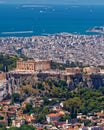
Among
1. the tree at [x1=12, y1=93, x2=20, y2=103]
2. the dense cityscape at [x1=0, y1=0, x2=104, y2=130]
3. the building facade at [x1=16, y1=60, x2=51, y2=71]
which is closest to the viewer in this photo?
the dense cityscape at [x1=0, y1=0, x2=104, y2=130]

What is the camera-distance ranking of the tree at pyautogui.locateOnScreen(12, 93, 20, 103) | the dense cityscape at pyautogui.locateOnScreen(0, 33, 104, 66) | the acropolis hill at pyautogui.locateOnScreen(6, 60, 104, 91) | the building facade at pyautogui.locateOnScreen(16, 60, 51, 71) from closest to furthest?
the tree at pyautogui.locateOnScreen(12, 93, 20, 103) → the acropolis hill at pyautogui.locateOnScreen(6, 60, 104, 91) → the building facade at pyautogui.locateOnScreen(16, 60, 51, 71) → the dense cityscape at pyautogui.locateOnScreen(0, 33, 104, 66)

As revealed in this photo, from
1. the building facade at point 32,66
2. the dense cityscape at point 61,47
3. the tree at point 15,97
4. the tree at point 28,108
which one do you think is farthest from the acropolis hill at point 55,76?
the dense cityscape at point 61,47

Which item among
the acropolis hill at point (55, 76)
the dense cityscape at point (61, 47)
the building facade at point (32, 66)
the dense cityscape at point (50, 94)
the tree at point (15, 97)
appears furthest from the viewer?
the dense cityscape at point (61, 47)

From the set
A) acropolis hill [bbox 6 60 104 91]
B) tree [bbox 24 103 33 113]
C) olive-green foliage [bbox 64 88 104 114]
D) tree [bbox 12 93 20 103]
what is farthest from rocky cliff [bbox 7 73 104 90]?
tree [bbox 24 103 33 113]

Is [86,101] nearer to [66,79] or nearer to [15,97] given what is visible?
[15,97]

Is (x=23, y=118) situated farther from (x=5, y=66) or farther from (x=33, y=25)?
(x=33, y=25)

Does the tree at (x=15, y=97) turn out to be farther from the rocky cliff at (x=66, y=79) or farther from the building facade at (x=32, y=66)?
the building facade at (x=32, y=66)

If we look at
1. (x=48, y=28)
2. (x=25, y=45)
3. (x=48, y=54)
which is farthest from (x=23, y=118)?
(x=48, y=28)

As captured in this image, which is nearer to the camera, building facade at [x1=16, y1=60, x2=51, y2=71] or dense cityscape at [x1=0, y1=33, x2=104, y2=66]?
building facade at [x1=16, y1=60, x2=51, y2=71]

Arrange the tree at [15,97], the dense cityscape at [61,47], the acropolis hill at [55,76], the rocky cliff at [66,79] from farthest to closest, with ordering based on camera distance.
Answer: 1. the dense cityscape at [61,47]
2. the acropolis hill at [55,76]
3. the rocky cliff at [66,79]
4. the tree at [15,97]

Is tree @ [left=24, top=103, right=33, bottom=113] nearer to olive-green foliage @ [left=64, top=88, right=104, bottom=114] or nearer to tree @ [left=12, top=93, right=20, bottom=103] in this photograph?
olive-green foliage @ [left=64, top=88, right=104, bottom=114]

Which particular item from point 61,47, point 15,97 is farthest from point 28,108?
point 61,47
